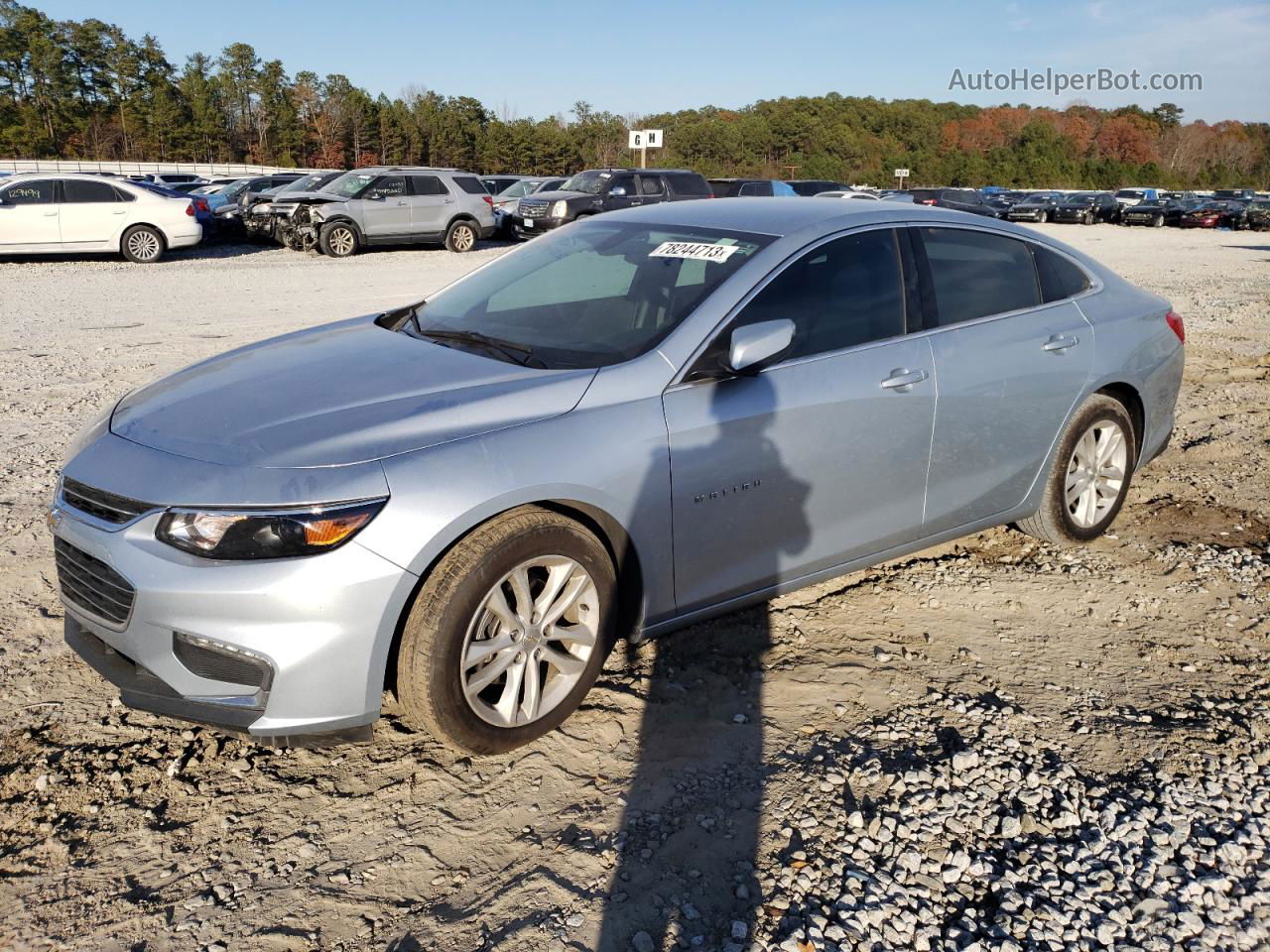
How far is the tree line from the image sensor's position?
236 feet

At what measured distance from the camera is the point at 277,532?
8.87ft

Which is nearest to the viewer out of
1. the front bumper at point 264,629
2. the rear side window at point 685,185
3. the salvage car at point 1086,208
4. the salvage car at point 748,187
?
the front bumper at point 264,629

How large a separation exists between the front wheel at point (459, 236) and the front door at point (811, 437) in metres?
19.7

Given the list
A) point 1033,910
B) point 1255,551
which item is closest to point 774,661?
point 1033,910

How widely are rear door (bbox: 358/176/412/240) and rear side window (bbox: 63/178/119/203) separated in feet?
15.7

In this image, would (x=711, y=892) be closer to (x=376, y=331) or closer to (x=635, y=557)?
(x=635, y=557)

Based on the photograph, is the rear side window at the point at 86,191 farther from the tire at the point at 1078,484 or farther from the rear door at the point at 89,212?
the tire at the point at 1078,484

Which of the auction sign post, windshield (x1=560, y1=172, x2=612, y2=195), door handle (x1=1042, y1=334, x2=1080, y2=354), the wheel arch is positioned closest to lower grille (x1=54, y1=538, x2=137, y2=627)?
the wheel arch

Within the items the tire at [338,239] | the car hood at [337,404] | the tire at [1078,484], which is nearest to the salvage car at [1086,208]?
the tire at [338,239]

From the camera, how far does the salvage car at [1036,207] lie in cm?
4438

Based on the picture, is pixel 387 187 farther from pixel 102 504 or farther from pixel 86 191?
pixel 102 504

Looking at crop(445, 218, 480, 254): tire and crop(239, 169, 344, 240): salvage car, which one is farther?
crop(445, 218, 480, 254): tire

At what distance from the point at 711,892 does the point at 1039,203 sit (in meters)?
48.4

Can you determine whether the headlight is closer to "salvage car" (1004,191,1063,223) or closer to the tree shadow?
the tree shadow
